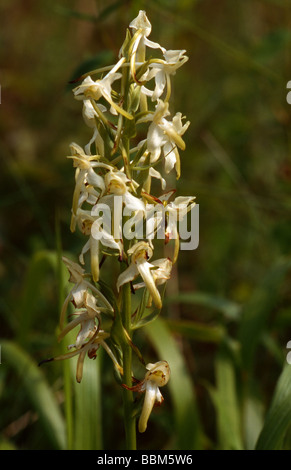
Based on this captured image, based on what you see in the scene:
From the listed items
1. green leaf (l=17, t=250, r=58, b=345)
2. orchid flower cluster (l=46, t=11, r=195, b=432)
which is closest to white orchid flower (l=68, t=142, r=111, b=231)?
orchid flower cluster (l=46, t=11, r=195, b=432)

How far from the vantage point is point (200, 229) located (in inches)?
133

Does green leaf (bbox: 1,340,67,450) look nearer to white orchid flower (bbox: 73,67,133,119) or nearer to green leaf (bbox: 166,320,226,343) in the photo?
green leaf (bbox: 166,320,226,343)

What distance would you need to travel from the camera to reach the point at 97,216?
1.11m

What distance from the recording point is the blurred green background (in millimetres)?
1873

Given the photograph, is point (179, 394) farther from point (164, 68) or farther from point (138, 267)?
point (164, 68)

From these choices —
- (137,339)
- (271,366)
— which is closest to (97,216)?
(137,339)

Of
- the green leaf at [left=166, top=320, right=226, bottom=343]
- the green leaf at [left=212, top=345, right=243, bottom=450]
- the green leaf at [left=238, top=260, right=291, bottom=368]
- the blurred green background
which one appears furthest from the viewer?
the green leaf at [left=166, top=320, right=226, bottom=343]

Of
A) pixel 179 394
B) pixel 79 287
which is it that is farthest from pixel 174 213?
pixel 179 394

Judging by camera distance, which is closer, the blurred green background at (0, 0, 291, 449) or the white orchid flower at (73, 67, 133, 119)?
the white orchid flower at (73, 67, 133, 119)

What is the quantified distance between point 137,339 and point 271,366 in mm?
692

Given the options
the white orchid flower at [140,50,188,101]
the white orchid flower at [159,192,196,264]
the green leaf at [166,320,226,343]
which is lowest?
the white orchid flower at [159,192,196,264]

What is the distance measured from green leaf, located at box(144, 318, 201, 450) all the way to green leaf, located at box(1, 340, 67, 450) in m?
0.35

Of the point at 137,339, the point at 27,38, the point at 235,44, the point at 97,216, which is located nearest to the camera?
the point at 97,216

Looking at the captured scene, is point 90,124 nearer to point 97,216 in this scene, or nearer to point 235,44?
point 97,216
